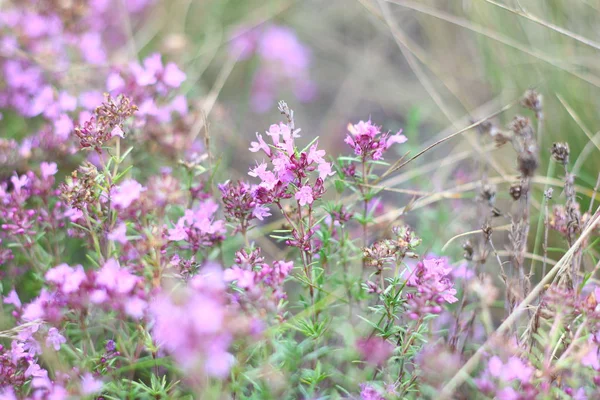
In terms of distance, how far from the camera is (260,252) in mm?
1688

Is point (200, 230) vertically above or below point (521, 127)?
above

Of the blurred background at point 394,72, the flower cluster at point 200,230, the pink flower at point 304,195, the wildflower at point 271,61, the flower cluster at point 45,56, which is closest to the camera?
the pink flower at point 304,195

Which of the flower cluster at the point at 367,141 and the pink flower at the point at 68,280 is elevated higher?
the pink flower at the point at 68,280

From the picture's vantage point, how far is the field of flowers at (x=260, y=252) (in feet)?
4.22

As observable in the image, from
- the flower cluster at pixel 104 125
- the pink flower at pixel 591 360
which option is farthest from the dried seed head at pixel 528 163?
the flower cluster at pixel 104 125

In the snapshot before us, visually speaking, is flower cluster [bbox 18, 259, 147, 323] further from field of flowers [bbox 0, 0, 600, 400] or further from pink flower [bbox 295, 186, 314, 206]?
pink flower [bbox 295, 186, 314, 206]

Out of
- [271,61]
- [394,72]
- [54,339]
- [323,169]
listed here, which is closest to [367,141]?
[323,169]

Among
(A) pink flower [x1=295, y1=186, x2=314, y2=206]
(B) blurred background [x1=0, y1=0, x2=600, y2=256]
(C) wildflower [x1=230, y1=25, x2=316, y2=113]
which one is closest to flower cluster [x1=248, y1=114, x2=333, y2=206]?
(A) pink flower [x1=295, y1=186, x2=314, y2=206]

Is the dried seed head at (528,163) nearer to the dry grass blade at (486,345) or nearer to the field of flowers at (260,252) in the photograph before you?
the field of flowers at (260,252)

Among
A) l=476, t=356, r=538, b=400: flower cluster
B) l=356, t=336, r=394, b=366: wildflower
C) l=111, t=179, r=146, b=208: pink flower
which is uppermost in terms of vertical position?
A: l=111, t=179, r=146, b=208: pink flower

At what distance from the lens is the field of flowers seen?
1.29 meters

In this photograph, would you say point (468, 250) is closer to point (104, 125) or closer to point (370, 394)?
point (370, 394)

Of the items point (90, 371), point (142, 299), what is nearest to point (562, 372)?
point (142, 299)

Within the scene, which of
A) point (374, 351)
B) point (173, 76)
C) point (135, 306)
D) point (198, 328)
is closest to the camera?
point (198, 328)
